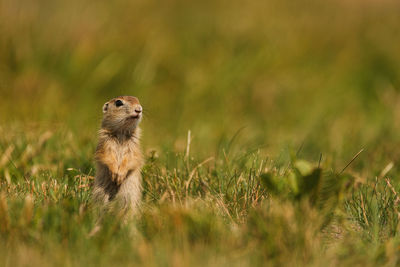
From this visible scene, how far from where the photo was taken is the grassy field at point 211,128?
2.89m

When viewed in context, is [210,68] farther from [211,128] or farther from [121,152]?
[121,152]

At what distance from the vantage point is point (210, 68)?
7508mm

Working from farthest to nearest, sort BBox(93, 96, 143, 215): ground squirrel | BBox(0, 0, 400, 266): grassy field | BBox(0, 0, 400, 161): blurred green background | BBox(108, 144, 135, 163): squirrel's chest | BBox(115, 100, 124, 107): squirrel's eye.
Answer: BBox(0, 0, 400, 161): blurred green background < BBox(115, 100, 124, 107): squirrel's eye < BBox(108, 144, 135, 163): squirrel's chest < BBox(93, 96, 143, 215): ground squirrel < BBox(0, 0, 400, 266): grassy field

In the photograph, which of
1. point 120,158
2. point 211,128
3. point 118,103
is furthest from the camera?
point 211,128

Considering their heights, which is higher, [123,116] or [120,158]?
[123,116]

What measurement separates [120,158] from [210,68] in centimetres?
406

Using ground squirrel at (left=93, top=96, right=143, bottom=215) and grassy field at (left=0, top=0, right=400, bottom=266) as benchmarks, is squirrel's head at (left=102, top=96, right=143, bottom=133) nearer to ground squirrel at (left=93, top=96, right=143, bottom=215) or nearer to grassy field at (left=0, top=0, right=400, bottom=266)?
ground squirrel at (left=93, top=96, right=143, bottom=215)

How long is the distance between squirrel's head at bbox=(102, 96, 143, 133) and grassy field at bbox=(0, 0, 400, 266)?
13.1 inches

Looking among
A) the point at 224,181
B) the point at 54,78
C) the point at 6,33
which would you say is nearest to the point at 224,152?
the point at 224,181

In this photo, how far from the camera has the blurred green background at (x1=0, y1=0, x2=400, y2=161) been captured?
6.54 metres

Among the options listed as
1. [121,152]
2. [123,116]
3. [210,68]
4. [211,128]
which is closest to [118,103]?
[123,116]

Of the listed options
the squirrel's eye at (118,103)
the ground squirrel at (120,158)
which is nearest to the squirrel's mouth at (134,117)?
the ground squirrel at (120,158)

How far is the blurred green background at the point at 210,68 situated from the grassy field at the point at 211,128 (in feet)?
0.07

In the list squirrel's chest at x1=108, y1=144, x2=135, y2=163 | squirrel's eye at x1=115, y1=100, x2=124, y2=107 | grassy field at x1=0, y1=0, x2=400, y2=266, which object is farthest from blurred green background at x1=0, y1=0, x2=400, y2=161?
squirrel's chest at x1=108, y1=144, x2=135, y2=163
